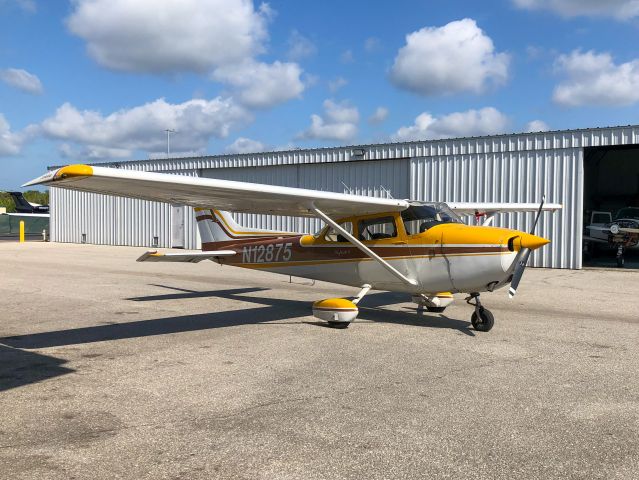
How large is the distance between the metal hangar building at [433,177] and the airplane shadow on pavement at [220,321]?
3.76 m

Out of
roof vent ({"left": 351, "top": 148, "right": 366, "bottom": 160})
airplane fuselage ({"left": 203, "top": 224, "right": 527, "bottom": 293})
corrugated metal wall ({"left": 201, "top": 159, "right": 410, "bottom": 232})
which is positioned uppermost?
roof vent ({"left": 351, "top": 148, "right": 366, "bottom": 160})

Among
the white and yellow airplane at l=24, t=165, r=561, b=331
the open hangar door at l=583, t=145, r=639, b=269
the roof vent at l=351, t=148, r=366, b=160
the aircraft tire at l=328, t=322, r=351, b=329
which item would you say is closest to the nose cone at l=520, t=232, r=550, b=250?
the white and yellow airplane at l=24, t=165, r=561, b=331

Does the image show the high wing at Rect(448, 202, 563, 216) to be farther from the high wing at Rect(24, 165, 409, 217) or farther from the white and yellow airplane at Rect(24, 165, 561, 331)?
the high wing at Rect(24, 165, 409, 217)

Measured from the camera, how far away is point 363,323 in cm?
896

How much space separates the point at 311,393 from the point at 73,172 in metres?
3.10

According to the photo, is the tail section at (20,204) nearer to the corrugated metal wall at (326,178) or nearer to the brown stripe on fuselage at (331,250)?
the corrugated metal wall at (326,178)

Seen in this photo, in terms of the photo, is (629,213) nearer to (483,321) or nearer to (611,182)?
(611,182)

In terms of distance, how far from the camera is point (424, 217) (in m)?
8.77

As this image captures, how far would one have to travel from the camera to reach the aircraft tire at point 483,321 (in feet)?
27.0

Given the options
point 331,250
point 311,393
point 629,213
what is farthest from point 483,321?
Result: point 629,213

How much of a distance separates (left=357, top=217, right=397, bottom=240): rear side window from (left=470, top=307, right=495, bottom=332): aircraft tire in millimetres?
1815

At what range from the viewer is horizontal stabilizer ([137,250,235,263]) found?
9.34 meters

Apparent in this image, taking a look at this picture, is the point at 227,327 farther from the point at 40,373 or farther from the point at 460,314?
the point at 460,314

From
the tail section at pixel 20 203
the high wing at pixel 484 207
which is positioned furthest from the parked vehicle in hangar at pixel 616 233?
the tail section at pixel 20 203
